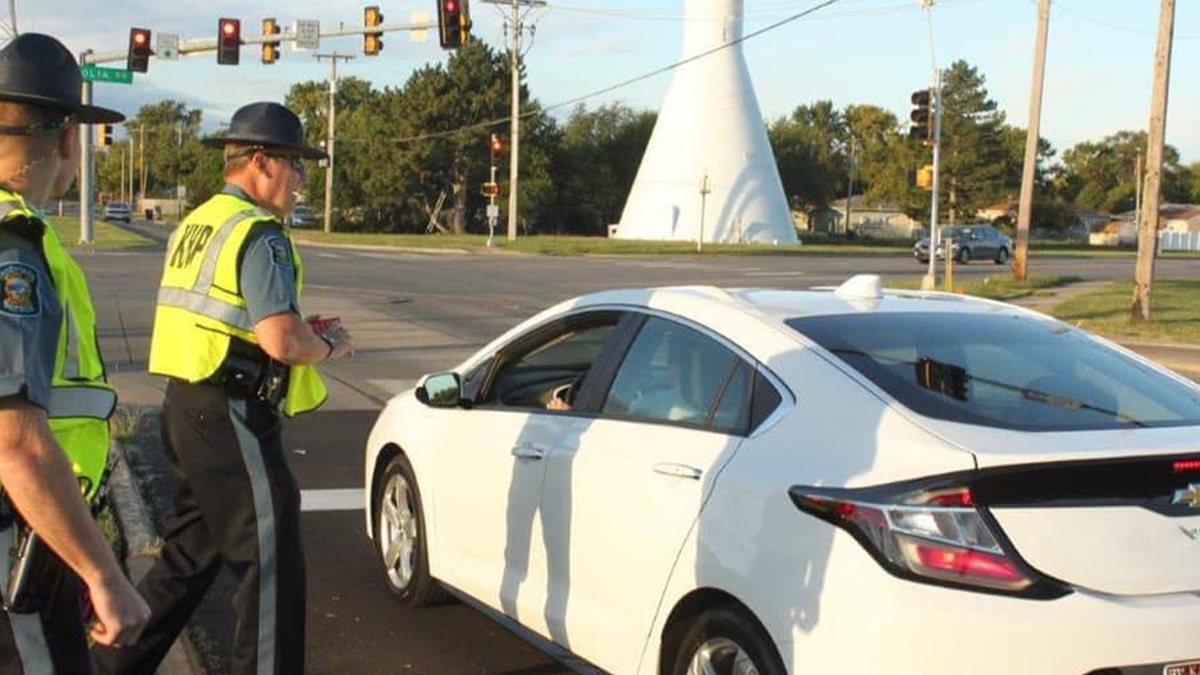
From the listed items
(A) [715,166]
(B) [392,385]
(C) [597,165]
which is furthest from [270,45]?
(C) [597,165]

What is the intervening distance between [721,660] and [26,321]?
208 cm

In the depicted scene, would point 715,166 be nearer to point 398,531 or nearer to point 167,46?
point 167,46

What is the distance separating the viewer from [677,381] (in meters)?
4.10

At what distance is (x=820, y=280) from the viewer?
32.6 meters

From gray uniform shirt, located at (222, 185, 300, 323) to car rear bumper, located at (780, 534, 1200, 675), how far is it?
1.77m

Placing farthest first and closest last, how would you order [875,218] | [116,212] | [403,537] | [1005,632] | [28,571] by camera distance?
[875,218] < [116,212] < [403,537] < [1005,632] < [28,571]

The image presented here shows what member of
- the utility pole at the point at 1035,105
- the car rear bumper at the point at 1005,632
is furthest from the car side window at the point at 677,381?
the utility pole at the point at 1035,105

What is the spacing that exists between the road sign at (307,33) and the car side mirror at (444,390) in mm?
25896

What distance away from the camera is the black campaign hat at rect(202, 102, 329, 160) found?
383 centimetres

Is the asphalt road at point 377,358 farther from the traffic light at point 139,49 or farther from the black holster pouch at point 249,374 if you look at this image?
the traffic light at point 139,49

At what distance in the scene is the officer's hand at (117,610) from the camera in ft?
7.61

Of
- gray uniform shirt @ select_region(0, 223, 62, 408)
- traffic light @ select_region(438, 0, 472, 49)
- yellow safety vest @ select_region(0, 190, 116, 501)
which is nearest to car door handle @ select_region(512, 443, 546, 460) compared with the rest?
yellow safety vest @ select_region(0, 190, 116, 501)

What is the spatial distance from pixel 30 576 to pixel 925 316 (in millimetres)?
2918

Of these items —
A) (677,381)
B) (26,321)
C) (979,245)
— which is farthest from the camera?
(979,245)
